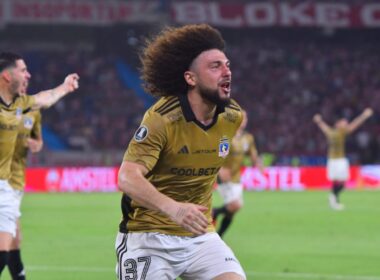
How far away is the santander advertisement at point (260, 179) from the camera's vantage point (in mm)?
34750

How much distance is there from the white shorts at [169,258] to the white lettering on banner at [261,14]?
3993 centimetres

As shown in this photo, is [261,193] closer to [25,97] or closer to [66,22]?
[66,22]

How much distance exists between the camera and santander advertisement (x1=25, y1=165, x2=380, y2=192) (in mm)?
34750

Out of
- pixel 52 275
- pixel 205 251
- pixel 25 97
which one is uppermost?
pixel 25 97

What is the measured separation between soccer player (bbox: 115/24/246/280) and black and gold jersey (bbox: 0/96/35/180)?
3.49 meters

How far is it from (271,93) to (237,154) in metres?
27.6

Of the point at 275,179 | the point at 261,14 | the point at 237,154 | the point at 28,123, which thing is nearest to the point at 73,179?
the point at 275,179

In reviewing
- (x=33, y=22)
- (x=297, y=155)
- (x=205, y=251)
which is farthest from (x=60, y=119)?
(x=205, y=251)

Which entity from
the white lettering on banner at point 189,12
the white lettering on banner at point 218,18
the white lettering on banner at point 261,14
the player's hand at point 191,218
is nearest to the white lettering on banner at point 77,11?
the white lettering on banner at point 189,12

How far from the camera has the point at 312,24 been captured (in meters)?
45.8

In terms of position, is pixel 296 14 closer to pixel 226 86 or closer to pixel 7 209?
pixel 7 209

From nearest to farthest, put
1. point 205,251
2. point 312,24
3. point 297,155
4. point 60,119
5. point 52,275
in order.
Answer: point 205,251 → point 52,275 → point 297,155 → point 60,119 → point 312,24

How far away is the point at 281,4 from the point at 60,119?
11.7 meters

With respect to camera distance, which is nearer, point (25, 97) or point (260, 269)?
point (25, 97)
